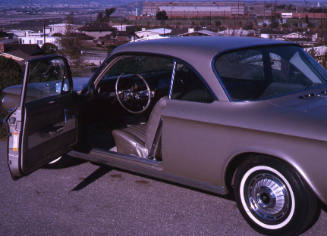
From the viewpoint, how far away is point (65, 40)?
64.6 ft

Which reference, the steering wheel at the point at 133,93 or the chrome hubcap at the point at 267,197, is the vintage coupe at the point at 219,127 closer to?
the chrome hubcap at the point at 267,197

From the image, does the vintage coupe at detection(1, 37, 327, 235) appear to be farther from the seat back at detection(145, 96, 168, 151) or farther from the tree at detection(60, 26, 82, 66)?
the tree at detection(60, 26, 82, 66)

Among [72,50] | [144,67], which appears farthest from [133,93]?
[72,50]

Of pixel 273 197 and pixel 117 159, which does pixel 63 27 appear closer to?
pixel 117 159

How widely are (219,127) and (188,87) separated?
58 centimetres

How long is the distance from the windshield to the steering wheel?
149 centimetres

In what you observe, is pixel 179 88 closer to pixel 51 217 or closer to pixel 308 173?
pixel 308 173

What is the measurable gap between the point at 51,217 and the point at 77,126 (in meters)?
1.11

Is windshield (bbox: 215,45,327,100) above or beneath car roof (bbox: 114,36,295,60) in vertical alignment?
beneath

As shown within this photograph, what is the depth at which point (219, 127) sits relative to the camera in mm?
3650

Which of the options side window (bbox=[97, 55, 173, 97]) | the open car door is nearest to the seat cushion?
the open car door

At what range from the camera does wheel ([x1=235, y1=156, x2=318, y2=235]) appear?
10.9 ft

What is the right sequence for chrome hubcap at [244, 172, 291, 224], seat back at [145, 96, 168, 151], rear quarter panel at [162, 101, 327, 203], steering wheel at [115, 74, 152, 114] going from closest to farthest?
rear quarter panel at [162, 101, 327, 203] < chrome hubcap at [244, 172, 291, 224] < seat back at [145, 96, 168, 151] < steering wheel at [115, 74, 152, 114]

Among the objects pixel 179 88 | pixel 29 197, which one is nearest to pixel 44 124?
pixel 29 197
